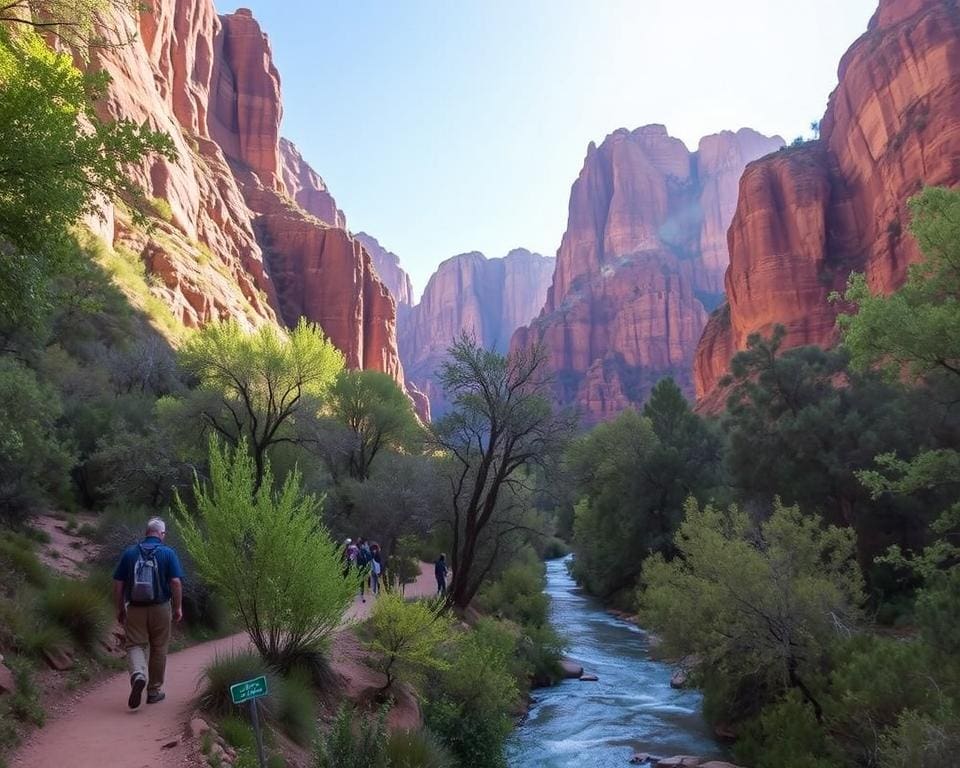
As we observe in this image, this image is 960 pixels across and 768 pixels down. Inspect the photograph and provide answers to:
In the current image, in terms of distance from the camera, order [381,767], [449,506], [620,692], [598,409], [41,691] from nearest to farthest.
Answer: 1. [381,767]
2. [41,691]
3. [620,692]
4. [449,506]
5. [598,409]

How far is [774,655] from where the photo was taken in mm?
11727

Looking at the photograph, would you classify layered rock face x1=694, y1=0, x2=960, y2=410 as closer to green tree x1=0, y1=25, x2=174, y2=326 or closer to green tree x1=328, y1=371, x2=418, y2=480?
green tree x1=328, y1=371, x2=418, y2=480

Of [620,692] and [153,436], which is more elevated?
[153,436]

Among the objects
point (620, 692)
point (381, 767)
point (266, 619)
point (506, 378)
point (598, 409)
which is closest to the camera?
point (381, 767)

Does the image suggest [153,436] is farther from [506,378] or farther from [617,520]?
[617,520]

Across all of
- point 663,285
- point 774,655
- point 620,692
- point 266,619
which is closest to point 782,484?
point 620,692

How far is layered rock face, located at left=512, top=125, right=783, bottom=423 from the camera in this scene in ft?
402

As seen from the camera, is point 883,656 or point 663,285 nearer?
point 883,656

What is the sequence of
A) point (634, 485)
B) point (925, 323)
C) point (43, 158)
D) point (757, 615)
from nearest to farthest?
point (43, 158), point (925, 323), point (757, 615), point (634, 485)

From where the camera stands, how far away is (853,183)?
5409 cm

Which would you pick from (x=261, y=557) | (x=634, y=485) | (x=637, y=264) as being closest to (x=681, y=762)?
(x=261, y=557)

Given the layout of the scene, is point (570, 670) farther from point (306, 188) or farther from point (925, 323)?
point (306, 188)

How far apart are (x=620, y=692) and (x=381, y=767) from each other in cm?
1240

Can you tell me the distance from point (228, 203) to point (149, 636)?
60831mm
